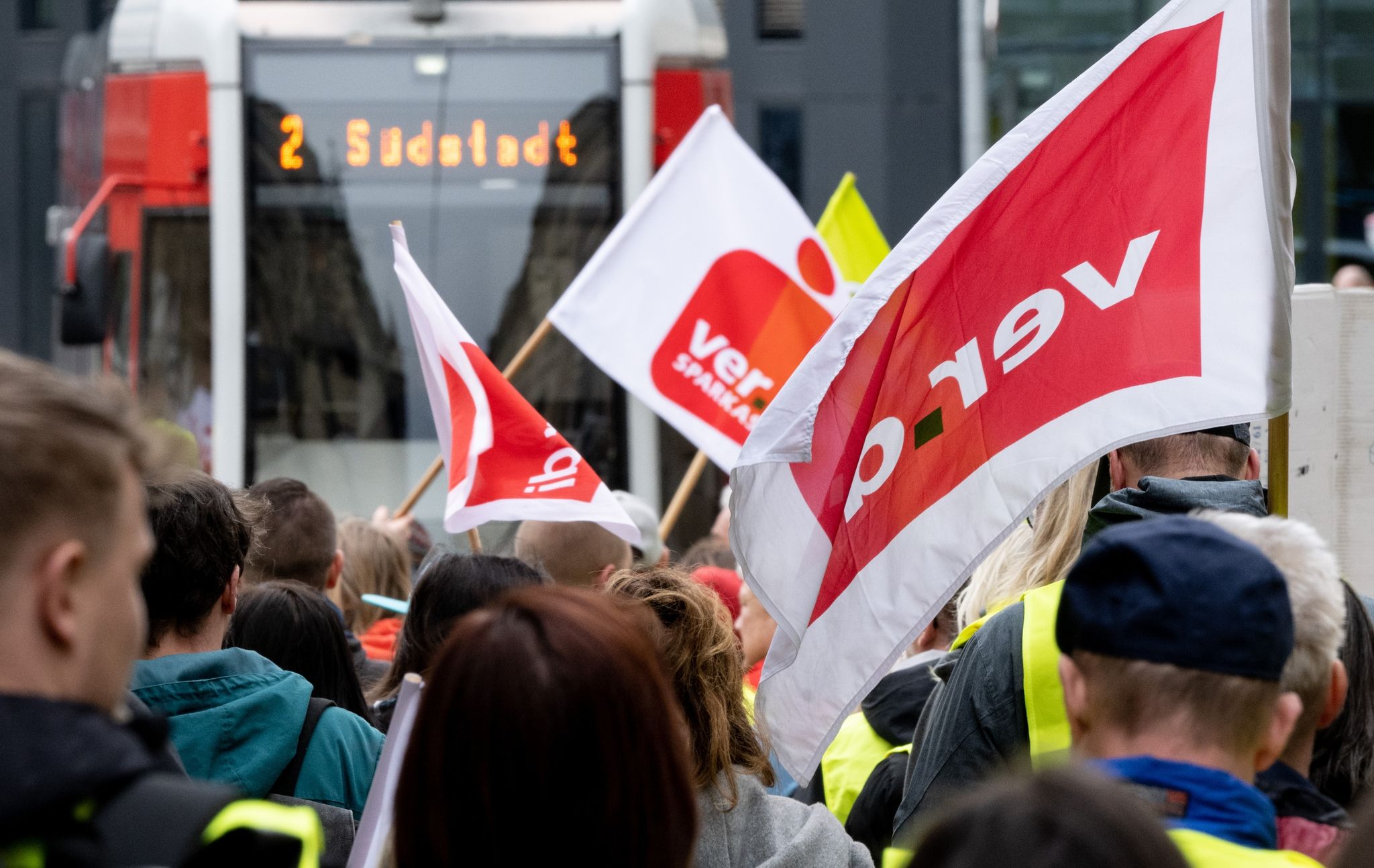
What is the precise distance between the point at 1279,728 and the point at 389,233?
19.3 ft

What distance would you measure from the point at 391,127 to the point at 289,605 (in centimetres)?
438

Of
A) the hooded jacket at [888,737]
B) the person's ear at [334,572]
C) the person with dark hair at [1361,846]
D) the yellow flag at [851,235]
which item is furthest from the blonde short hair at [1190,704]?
the yellow flag at [851,235]

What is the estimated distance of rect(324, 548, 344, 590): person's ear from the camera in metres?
4.23

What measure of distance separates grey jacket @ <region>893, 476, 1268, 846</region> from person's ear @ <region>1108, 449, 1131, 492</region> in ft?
0.85

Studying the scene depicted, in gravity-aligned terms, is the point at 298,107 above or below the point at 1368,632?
above

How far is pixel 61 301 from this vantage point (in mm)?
7121

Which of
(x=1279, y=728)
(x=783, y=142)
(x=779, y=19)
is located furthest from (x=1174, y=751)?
(x=779, y=19)

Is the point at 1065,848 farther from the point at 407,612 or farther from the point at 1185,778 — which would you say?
the point at 407,612

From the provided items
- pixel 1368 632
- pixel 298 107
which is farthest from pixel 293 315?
pixel 1368 632

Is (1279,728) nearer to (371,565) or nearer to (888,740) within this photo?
(888,740)

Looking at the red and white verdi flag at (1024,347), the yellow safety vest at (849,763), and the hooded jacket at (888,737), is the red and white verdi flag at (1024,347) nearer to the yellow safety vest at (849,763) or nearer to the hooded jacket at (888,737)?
the hooded jacket at (888,737)

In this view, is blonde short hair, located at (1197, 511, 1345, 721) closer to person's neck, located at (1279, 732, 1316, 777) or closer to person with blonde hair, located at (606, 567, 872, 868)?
person's neck, located at (1279, 732, 1316, 777)

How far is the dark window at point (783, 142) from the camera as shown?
16.1 metres

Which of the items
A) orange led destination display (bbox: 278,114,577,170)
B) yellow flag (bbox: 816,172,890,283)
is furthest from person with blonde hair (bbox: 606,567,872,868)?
orange led destination display (bbox: 278,114,577,170)
